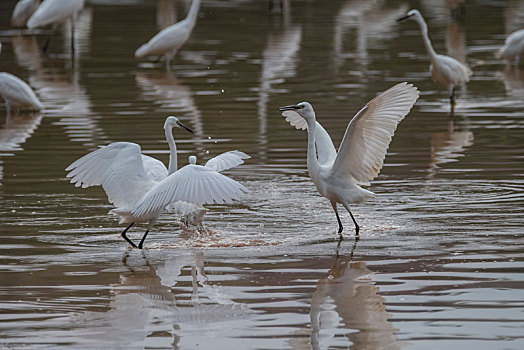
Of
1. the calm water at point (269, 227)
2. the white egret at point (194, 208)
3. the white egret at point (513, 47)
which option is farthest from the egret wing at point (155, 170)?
the white egret at point (513, 47)

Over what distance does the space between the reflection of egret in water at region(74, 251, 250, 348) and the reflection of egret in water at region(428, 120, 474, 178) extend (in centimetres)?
482

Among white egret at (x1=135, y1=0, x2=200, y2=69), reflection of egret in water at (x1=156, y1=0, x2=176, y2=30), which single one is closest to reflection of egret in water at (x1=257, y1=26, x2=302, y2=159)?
white egret at (x1=135, y1=0, x2=200, y2=69)

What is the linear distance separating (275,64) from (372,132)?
1301 centimetres

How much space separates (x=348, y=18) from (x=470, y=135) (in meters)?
18.4

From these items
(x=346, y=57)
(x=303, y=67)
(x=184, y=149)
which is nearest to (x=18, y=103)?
(x=184, y=149)

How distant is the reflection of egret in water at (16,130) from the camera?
14839 millimetres

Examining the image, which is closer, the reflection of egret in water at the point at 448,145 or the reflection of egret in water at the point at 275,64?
the reflection of egret in water at the point at 448,145

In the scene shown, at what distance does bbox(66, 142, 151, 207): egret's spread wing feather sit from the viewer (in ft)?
31.6

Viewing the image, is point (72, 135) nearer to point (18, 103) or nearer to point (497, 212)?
point (18, 103)

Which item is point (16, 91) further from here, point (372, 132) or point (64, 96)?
point (372, 132)

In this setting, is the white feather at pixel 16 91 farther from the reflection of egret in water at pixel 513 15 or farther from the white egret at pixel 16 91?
the reflection of egret in water at pixel 513 15

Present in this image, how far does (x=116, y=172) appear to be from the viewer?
381 inches

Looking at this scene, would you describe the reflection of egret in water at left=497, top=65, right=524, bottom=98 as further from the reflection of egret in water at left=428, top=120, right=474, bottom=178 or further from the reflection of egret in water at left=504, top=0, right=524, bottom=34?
the reflection of egret in water at left=504, top=0, right=524, bottom=34

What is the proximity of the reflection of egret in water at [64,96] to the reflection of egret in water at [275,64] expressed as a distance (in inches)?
97.5
